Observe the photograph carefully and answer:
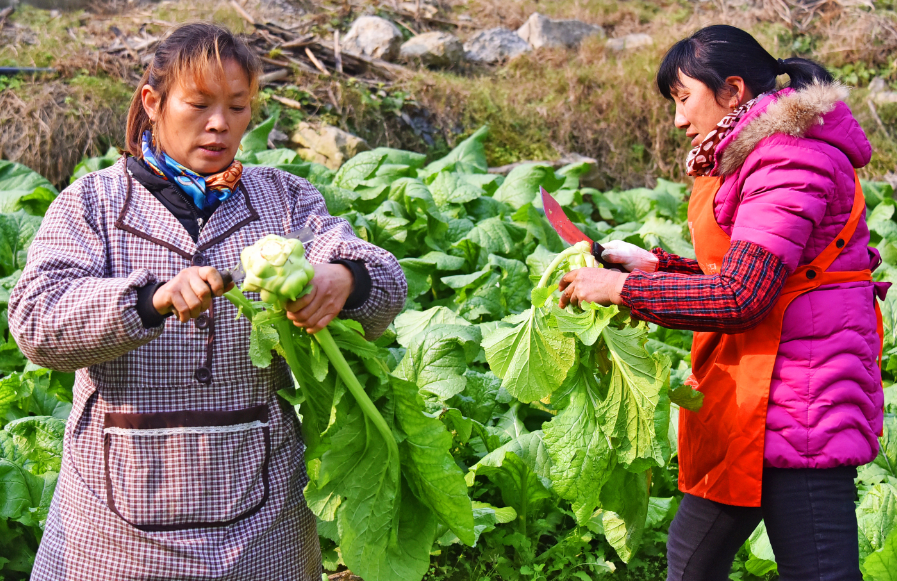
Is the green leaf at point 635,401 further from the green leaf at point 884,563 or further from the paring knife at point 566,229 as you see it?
the green leaf at point 884,563

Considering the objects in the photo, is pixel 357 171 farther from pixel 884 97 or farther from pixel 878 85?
pixel 878 85

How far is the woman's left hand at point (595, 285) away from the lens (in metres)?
2.01

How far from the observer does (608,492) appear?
2.35 meters

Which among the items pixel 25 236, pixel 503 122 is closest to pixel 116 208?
pixel 25 236

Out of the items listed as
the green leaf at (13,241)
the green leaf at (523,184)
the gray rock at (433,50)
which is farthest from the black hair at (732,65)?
the gray rock at (433,50)

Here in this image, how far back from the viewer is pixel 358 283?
5.87 ft

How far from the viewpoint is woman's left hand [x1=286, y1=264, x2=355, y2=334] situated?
166 centimetres

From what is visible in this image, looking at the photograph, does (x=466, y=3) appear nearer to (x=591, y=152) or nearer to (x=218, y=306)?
(x=591, y=152)

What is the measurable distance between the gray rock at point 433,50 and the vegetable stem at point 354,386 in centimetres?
792

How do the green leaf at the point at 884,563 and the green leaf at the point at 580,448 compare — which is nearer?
the green leaf at the point at 580,448

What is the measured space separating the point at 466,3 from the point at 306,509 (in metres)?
12.2

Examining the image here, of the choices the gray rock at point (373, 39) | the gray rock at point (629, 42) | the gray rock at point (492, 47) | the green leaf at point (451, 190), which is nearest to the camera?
the green leaf at point (451, 190)

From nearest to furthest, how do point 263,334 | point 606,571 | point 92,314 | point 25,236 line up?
point 92,314 < point 263,334 < point 606,571 < point 25,236

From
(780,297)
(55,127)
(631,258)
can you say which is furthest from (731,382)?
(55,127)
